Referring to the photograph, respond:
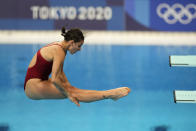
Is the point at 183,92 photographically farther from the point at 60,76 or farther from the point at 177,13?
the point at 177,13

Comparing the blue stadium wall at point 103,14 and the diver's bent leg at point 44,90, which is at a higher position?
the blue stadium wall at point 103,14

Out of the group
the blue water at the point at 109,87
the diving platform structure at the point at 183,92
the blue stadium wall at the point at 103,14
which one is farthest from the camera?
the blue stadium wall at the point at 103,14

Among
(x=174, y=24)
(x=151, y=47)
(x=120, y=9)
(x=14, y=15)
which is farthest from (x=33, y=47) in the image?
(x=174, y=24)

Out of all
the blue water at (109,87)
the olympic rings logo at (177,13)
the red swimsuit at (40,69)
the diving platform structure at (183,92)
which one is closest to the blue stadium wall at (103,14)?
the olympic rings logo at (177,13)

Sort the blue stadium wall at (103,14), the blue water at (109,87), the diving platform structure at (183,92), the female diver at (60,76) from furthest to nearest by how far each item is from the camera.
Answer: the blue stadium wall at (103,14) < the blue water at (109,87) < the diving platform structure at (183,92) < the female diver at (60,76)

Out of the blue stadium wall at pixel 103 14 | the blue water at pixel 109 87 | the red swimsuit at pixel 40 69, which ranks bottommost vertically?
the blue water at pixel 109 87

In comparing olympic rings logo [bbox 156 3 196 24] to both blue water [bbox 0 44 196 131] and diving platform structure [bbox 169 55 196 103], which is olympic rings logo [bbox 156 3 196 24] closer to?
blue water [bbox 0 44 196 131]

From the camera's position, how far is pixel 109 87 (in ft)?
15.6

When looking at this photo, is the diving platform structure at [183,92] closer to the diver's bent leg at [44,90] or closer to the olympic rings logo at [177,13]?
the diver's bent leg at [44,90]

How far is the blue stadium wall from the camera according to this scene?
626cm

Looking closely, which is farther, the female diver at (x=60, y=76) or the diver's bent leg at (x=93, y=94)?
the diver's bent leg at (x=93, y=94)

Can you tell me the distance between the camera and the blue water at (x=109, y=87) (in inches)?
148

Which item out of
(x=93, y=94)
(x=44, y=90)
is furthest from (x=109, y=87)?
(x=44, y=90)

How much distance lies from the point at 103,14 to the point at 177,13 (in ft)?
4.70
